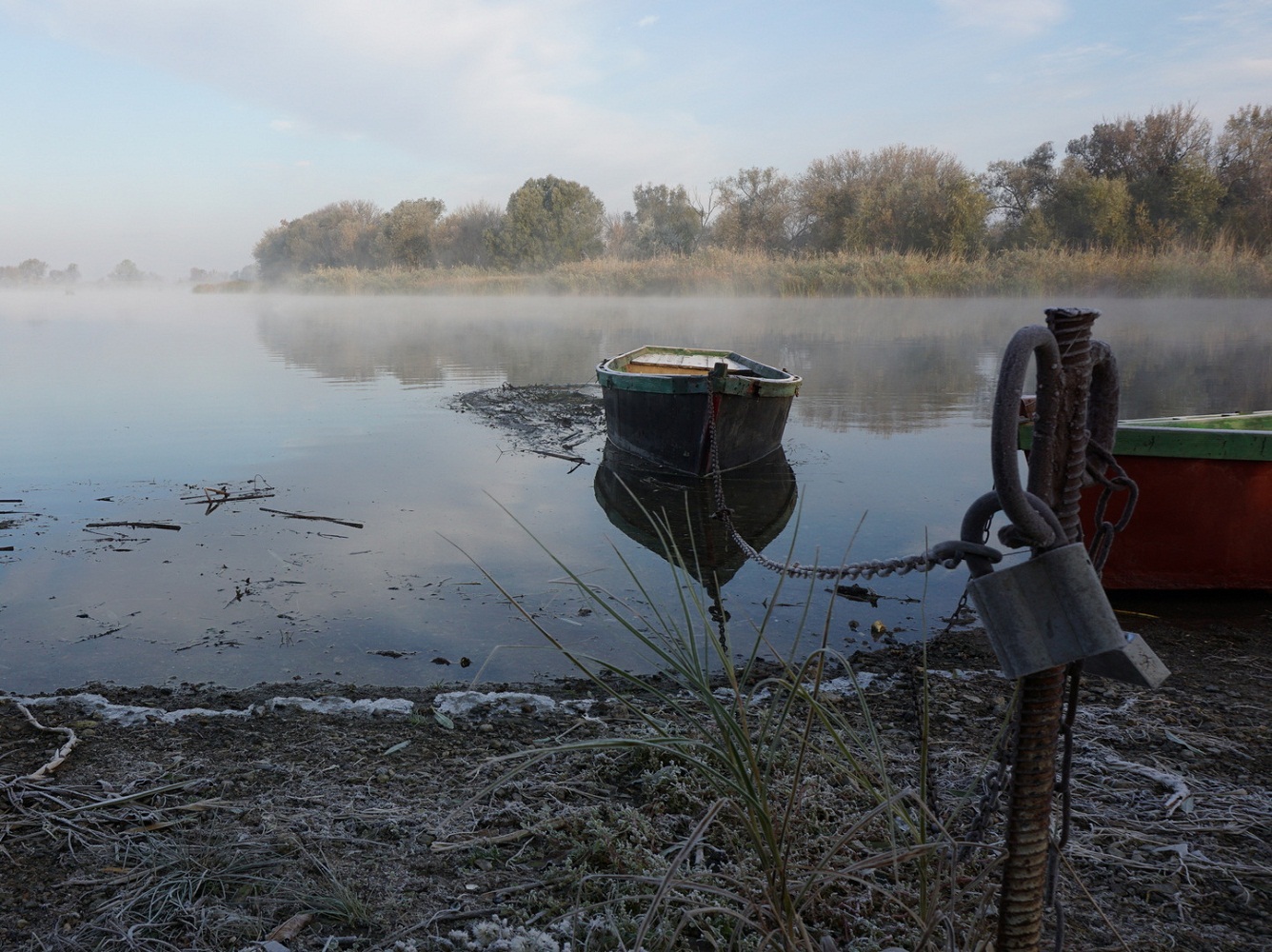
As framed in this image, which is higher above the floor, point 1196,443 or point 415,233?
point 415,233

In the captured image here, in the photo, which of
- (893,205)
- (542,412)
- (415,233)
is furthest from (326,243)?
(542,412)

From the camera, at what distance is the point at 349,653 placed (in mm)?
4727

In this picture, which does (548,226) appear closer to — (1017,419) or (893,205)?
(893,205)

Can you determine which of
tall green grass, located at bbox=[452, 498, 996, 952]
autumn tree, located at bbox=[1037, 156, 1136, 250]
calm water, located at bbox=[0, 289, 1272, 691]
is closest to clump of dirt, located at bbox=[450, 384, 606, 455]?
calm water, located at bbox=[0, 289, 1272, 691]

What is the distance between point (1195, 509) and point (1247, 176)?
3693cm

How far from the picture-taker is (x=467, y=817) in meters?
2.81

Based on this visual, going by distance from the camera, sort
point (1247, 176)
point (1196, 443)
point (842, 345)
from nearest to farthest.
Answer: point (1196, 443) < point (842, 345) < point (1247, 176)

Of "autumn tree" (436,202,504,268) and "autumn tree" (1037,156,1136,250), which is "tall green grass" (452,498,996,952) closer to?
"autumn tree" (1037,156,1136,250)

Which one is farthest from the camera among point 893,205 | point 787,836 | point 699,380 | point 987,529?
point 893,205

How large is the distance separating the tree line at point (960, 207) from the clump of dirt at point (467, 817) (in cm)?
3586

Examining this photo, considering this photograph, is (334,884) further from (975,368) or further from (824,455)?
(975,368)

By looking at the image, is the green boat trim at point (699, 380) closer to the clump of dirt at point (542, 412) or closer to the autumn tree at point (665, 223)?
the clump of dirt at point (542, 412)

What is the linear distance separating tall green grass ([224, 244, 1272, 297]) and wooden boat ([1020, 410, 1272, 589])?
30.1m

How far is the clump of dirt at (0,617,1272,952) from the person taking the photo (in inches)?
88.8
